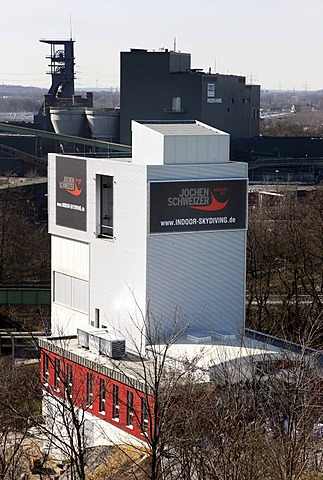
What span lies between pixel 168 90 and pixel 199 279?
4635 cm

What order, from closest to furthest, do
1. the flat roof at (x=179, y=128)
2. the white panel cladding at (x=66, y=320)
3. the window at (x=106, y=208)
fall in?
1. the flat roof at (x=179, y=128)
2. the window at (x=106, y=208)
3. the white panel cladding at (x=66, y=320)

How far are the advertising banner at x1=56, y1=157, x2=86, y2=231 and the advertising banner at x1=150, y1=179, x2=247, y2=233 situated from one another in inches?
117

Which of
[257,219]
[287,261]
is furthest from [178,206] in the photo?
[257,219]

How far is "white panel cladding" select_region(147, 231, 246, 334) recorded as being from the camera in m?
23.9

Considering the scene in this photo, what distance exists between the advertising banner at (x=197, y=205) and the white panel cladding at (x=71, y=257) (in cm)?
304

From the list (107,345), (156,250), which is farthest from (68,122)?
(107,345)

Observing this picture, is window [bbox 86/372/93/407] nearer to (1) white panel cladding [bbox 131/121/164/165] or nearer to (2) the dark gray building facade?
(1) white panel cladding [bbox 131/121/164/165]

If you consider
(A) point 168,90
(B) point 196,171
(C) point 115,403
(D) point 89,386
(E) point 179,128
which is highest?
(E) point 179,128

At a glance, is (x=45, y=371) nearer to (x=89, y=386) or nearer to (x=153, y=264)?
(x=89, y=386)

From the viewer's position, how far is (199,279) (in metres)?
24.5

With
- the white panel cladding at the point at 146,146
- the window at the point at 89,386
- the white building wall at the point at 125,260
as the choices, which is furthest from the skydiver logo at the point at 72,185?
the window at the point at 89,386

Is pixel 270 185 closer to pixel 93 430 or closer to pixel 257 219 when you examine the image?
pixel 257 219

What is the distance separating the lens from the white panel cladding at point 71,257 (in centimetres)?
2641

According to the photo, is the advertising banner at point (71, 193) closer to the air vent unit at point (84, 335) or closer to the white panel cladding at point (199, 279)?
the air vent unit at point (84, 335)
